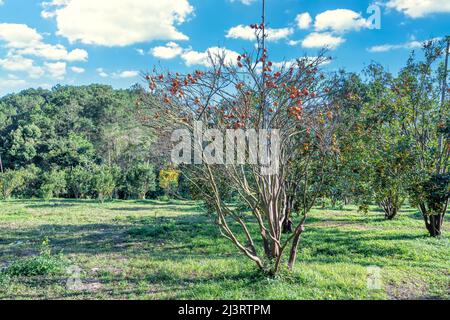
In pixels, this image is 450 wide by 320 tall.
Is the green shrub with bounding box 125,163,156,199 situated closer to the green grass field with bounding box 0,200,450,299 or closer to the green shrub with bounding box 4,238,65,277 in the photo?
the green grass field with bounding box 0,200,450,299

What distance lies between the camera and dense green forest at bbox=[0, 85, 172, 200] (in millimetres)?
25375

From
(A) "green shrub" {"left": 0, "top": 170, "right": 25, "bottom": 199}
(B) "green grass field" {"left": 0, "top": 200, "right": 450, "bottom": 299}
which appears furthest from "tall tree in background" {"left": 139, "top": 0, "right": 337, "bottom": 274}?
(A) "green shrub" {"left": 0, "top": 170, "right": 25, "bottom": 199}

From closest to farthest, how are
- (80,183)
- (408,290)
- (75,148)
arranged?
(408,290), (80,183), (75,148)

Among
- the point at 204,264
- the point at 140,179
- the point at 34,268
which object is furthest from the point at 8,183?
the point at 204,264

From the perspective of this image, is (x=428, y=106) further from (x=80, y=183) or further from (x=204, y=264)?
(x=80, y=183)

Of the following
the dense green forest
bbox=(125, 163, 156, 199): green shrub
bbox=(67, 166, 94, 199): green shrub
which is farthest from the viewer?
bbox=(67, 166, 94, 199): green shrub

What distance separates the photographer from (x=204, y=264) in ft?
18.8

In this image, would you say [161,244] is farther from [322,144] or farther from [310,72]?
[310,72]

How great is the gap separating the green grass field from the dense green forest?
1259 centimetres

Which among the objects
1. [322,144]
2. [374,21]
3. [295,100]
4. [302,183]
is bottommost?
[302,183]

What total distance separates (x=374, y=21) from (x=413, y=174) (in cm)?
329

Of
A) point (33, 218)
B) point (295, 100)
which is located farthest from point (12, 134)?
point (295, 100)

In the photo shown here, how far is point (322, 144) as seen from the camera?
4996mm

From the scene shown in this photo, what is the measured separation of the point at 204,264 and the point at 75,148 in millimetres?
30111
